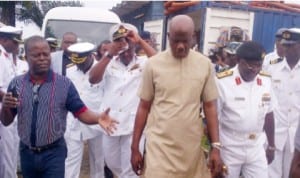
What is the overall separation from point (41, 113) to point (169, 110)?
3.34 ft

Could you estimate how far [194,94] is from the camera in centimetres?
388

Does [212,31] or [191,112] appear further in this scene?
[212,31]

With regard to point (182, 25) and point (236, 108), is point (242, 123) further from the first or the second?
point (182, 25)

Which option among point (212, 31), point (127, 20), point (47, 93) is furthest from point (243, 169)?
point (127, 20)

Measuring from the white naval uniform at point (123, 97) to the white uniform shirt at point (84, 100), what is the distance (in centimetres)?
48

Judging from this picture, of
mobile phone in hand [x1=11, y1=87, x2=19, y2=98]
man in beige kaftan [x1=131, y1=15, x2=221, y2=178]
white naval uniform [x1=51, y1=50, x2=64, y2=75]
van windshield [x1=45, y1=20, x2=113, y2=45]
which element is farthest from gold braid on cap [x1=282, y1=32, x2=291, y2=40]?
van windshield [x1=45, y1=20, x2=113, y2=45]

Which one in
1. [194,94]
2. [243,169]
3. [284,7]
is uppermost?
[284,7]

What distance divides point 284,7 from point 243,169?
7.41 meters

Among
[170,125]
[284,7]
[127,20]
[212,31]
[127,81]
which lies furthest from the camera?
[127,20]

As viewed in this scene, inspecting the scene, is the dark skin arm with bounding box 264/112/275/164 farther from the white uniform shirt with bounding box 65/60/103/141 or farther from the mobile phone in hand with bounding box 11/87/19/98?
the mobile phone in hand with bounding box 11/87/19/98

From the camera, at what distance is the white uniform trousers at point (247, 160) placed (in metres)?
4.36

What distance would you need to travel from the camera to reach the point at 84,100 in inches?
229

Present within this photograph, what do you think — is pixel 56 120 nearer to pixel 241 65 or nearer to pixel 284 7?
pixel 241 65

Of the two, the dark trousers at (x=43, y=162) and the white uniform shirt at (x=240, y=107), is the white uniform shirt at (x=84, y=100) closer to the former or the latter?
the dark trousers at (x=43, y=162)
